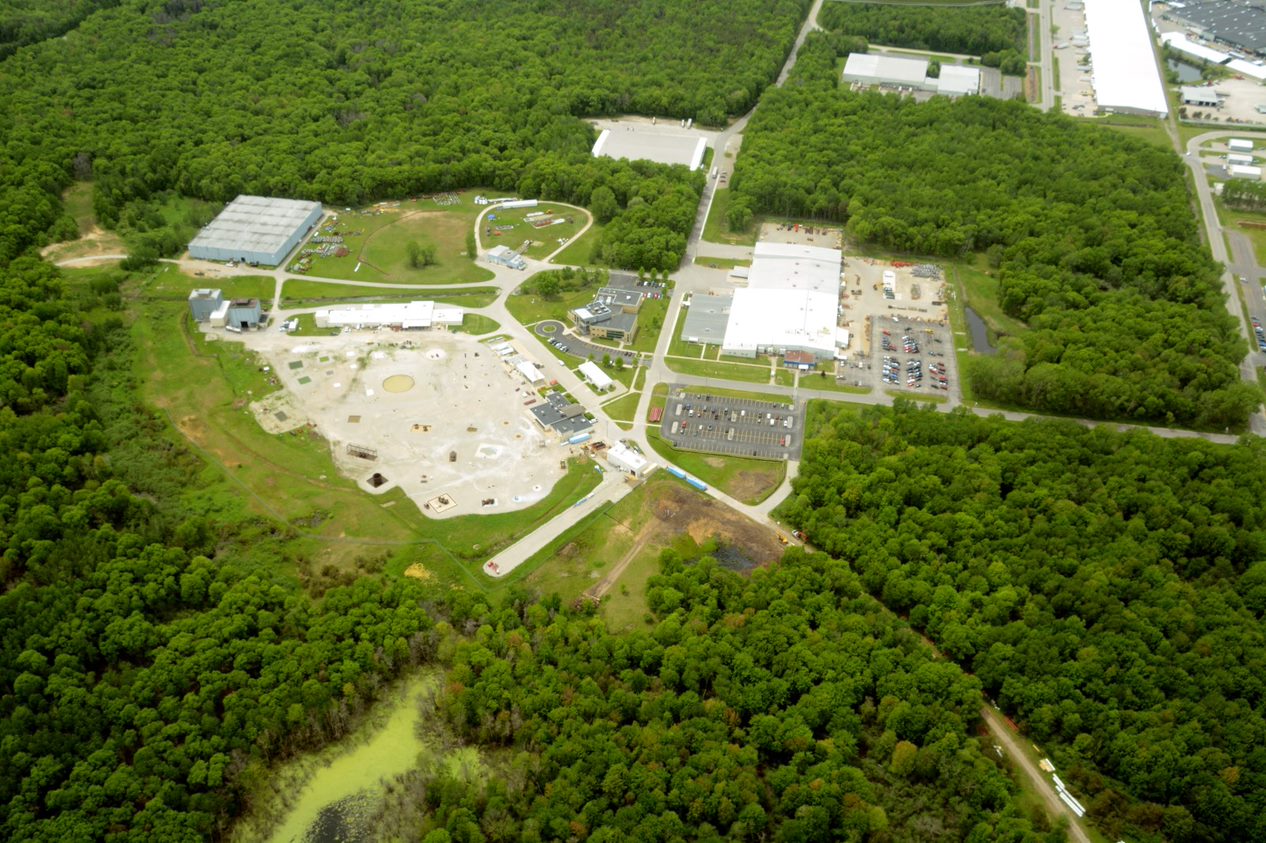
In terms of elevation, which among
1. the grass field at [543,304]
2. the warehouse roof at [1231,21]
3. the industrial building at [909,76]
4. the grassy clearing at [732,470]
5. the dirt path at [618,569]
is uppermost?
the warehouse roof at [1231,21]

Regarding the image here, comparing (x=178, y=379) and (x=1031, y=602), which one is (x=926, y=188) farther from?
(x=178, y=379)

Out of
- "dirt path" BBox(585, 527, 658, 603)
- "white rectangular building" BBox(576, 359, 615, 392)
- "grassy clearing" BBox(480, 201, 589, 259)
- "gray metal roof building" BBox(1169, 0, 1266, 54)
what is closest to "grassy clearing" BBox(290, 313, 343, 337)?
"grassy clearing" BBox(480, 201, 589, 259)

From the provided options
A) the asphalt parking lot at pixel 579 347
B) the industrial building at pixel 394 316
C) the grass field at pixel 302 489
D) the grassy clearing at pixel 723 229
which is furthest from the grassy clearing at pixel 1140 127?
the grass field at pixel 302 489

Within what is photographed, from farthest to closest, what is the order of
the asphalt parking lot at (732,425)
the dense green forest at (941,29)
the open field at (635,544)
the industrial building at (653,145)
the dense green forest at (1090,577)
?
the dense green forest at (941,29) < the industrial building at (653,145) < the asphalt parking lot at (732,425) < the open field at (635,544) < the dense green forest at (1090,577)

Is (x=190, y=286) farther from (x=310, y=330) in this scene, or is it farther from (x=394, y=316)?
(x=394, y=316)

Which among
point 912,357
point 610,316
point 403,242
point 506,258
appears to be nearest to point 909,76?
point 912,357

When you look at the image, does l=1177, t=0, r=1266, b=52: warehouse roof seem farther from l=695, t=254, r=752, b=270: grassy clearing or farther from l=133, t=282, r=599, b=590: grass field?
l=133, t=282, r=599, b=590: grass field

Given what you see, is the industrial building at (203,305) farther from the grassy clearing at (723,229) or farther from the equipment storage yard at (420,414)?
the grassy clearing at (723,229)
